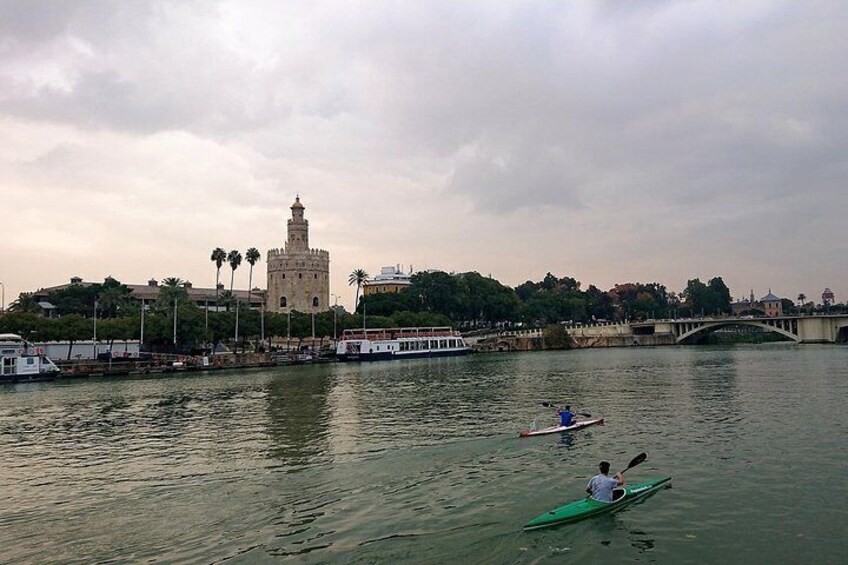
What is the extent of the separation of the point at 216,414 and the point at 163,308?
9209cm

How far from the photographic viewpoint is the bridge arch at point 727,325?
150500mm

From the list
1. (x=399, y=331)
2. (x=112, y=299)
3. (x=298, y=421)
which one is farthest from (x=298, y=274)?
(x=298, y=421)

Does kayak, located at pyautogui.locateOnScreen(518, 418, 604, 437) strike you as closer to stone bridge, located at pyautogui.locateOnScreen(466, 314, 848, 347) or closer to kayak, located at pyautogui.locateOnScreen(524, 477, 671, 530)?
kayak, located at pyautogui.locateOnScreen(524, 477, 671, 530)

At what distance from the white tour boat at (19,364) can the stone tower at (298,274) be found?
9425 cm

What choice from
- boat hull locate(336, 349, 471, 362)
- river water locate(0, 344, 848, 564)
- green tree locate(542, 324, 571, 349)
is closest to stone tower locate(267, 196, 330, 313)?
boat hull locate(336, 349, 471, 362)

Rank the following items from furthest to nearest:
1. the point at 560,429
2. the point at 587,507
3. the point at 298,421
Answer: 1. the point at 298,421
2. the point at 560,429
3. the point at 587,507

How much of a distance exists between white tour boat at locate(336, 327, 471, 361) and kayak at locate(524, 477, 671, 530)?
332 ft

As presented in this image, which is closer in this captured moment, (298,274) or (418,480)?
(418,480)

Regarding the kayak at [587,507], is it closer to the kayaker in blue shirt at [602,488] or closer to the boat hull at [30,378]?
the kayaker in blue shirt at [602,488]

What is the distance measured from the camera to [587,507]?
20.6 metres

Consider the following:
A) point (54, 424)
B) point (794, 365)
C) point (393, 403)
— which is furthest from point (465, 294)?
point (54, 424)

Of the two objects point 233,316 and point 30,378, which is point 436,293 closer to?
point 233,316

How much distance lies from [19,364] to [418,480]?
79.2 metres

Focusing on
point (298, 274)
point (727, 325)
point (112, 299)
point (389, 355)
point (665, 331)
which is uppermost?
point (298, 274)
